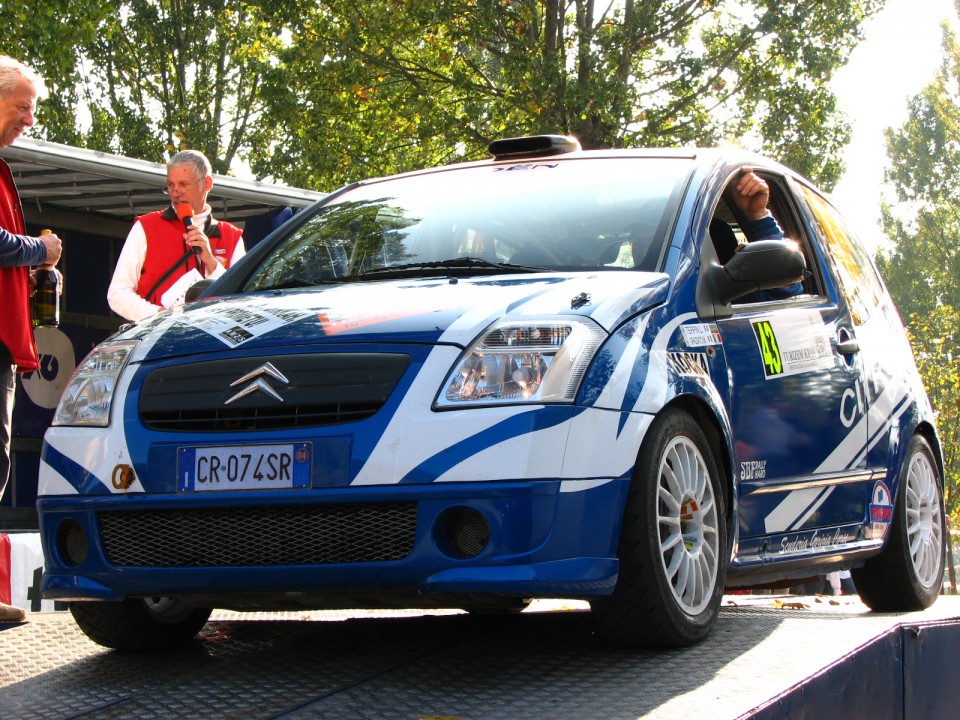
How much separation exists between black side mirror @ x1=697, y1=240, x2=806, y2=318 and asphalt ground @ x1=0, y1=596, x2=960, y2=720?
104cm

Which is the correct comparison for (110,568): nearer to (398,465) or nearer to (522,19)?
(398,465)

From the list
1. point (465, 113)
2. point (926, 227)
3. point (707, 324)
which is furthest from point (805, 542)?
point (926, 227)

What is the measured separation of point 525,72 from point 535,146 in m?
17.1

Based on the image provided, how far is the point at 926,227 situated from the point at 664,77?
37.8 m

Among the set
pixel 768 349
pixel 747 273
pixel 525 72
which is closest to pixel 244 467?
pixel 747 273

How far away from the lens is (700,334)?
4.30m

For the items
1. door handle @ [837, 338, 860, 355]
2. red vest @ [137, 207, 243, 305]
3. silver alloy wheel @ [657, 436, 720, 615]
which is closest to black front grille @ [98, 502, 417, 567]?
silver alloy wheel @ [657, 436, 720, 615]

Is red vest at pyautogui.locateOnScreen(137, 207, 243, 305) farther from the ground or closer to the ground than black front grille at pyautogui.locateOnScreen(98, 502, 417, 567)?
farther from the ground

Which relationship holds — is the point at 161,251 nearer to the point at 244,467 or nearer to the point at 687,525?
the point at 244,467

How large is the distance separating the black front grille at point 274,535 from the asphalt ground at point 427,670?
1.08 ft

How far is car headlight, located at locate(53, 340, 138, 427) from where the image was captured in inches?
161

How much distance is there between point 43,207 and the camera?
1233 cm

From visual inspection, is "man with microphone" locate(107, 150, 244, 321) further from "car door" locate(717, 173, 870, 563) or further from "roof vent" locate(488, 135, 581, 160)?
"car door" locate(717, 173, 870, 563)

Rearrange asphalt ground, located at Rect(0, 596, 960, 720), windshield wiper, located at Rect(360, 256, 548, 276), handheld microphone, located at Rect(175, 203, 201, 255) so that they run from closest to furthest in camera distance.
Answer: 1. asphalt ground, located at Rect(0, 596, 960, 720)
2. windshield wiper, located at Rect(360, 256, 548, 276)
3. handheld microphone, located at Rect(175, 203, 201, 255)
